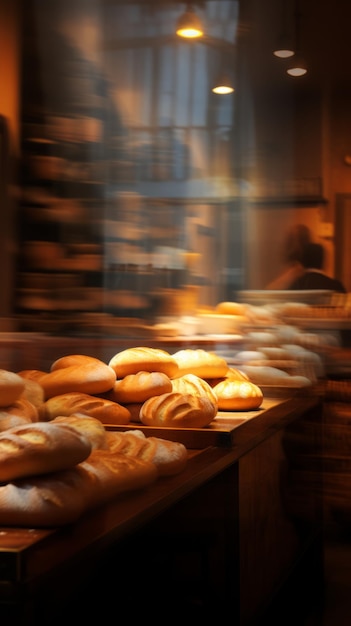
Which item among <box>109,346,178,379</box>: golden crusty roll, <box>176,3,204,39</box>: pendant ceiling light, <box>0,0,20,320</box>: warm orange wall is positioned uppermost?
<box>176,3,204,39</box>: pendant ceiling light

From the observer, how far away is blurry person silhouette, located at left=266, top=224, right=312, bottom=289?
290 centimetres

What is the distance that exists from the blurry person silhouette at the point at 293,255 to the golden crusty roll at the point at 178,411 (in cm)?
129

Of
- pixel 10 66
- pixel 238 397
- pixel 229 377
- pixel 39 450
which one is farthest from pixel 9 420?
pixel 10 66

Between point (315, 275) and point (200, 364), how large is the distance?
3.09 ft

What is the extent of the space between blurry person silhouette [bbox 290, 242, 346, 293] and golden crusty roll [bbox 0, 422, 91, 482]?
186cm

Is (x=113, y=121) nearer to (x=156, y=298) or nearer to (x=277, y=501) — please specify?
(x=156, y=298)

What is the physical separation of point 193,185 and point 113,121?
40cm

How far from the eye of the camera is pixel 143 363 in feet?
6.04

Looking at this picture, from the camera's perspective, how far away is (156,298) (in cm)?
288

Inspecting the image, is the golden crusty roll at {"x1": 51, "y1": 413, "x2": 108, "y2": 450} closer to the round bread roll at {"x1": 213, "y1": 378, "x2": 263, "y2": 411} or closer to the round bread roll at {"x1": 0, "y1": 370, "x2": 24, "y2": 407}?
the round bread roll at {"x1": 0, "y1": 370, "x2": 24, "y2": 407}

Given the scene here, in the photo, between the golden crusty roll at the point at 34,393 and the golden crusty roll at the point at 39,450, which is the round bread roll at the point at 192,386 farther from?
the golden crusty roll at the point at 39,450

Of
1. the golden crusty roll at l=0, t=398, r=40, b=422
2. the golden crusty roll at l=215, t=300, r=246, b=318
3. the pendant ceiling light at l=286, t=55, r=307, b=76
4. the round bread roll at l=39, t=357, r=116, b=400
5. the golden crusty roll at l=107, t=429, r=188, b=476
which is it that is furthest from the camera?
the pendant ceiling light at l=286, t=55, r=307, b=76

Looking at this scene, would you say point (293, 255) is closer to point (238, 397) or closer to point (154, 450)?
point (238, 397)

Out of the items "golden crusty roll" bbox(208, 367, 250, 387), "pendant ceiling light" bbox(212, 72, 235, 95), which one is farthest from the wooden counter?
"pendant ceiling light" bbox(212, 72, 235, 95)
